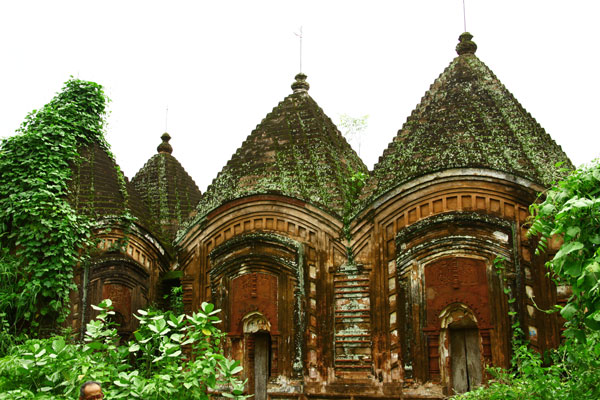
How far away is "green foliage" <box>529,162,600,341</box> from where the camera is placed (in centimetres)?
475

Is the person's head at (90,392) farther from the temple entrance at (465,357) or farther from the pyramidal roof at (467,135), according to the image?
the pyramidal roof at (467,135)

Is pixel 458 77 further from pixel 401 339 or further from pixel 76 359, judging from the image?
pixel 76 359

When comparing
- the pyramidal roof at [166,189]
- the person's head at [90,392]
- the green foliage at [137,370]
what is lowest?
the person's head at [90,392]

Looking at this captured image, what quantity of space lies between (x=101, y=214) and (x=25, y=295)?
179 centimetres

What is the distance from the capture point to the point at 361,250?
9789 millimetres

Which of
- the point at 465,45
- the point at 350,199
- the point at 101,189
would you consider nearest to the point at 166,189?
the point at 101,189

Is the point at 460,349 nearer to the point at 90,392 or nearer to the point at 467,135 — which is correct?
the point at 467,135

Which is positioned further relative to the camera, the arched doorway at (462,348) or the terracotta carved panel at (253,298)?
the terracotta carved panel at (253,298)

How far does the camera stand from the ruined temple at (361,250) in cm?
875

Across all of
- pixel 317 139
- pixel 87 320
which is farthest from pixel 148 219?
pixel 317 139

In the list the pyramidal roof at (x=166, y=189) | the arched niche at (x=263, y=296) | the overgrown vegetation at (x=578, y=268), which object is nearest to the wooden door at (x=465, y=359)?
the overgrown vegetation at (x=578, y=268)

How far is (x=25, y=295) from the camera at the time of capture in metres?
10.0

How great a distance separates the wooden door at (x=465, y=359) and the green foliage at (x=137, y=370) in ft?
10.6

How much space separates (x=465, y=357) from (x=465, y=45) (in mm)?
5075
